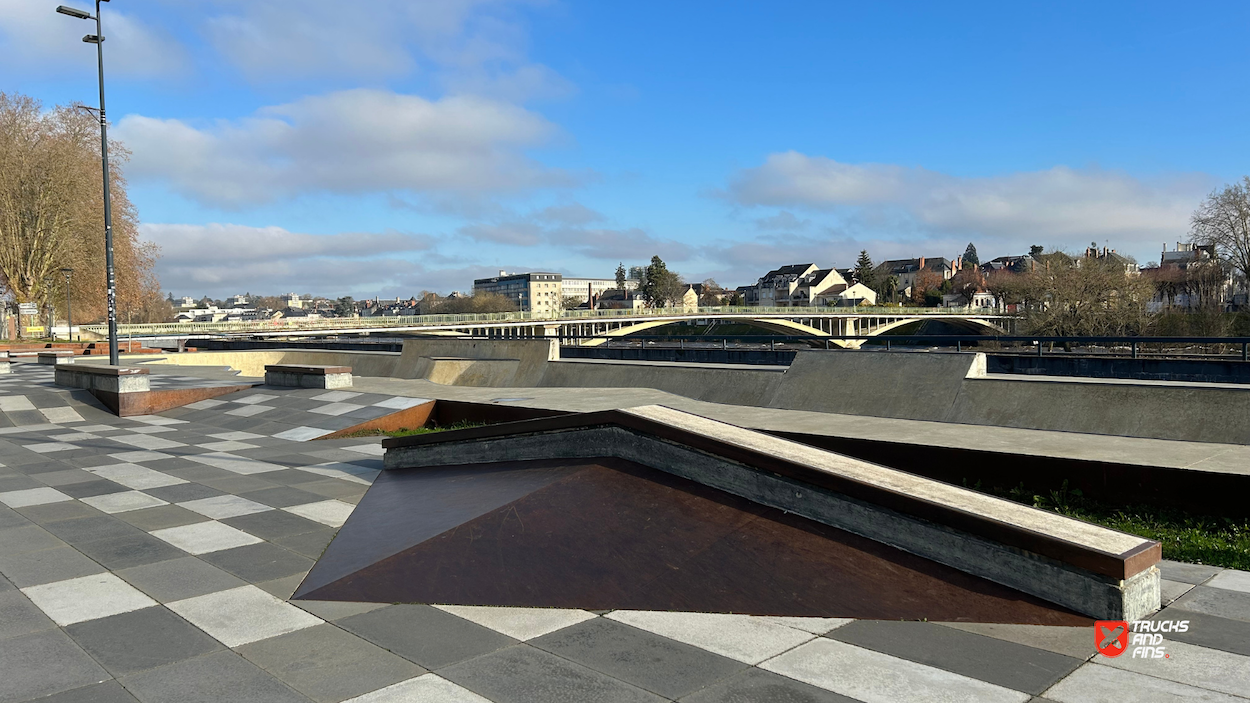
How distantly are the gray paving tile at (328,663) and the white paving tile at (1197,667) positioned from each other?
3.90 m

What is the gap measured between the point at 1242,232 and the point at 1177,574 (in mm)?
72111

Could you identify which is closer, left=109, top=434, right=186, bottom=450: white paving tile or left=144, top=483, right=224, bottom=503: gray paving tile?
left=144, top=483, right=224, bottom=503: gray paving tile

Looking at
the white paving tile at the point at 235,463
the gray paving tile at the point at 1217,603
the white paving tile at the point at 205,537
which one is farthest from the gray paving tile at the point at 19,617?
the gray paving tile at the point at 1217,603

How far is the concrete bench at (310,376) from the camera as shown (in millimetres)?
17969

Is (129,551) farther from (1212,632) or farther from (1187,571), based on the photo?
(1187,571)

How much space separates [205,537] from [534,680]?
440cm

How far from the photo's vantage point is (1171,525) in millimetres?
6977

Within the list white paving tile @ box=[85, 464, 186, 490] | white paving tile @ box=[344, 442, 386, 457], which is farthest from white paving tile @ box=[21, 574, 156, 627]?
white paving tile @ box=[344, 442, 386, 457]

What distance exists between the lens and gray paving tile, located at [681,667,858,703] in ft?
12.6

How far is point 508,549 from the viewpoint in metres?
5.98

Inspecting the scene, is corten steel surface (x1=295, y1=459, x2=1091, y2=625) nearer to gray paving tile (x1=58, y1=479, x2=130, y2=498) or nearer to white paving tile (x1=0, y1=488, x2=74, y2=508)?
gray paving tile (x1=58, y1=479, x2=130, y2=498)

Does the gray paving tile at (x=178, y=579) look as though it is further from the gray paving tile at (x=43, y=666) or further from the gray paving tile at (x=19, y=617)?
the gray paving tile at (x=43, y=666)

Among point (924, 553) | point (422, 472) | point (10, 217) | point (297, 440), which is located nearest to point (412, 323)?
point (10, 217)

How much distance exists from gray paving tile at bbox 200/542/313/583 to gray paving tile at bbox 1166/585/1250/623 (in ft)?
20.7
